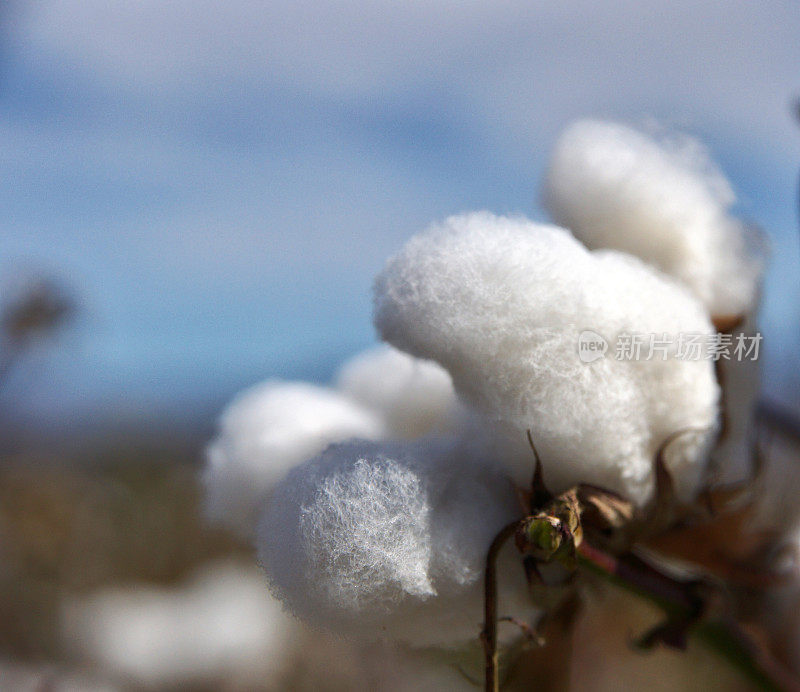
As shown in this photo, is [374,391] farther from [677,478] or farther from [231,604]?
[231,604]

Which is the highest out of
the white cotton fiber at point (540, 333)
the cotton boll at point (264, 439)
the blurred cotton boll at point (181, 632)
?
the white cotton fiber at point (540, 333)

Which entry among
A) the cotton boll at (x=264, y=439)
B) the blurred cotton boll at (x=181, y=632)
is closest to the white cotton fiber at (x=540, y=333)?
the cotton boll at (x=264, y=439)

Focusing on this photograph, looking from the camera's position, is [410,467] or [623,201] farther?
[623,201]

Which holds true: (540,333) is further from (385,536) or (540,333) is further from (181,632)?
(181,632)

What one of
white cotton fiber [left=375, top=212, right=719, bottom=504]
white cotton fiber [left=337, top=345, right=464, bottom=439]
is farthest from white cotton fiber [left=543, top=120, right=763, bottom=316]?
white cotton fiber [left=337, top=345, right=464, bottom=439]

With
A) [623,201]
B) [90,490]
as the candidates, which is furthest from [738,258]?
[90,490]

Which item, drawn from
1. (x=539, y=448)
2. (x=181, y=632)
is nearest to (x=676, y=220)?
(x=539, y=448)

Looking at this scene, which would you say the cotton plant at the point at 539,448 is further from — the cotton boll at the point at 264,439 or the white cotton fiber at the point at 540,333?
the cotton boll at the point at 264,439

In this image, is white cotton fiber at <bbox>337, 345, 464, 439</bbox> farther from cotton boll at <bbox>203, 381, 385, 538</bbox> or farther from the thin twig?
the thin twig

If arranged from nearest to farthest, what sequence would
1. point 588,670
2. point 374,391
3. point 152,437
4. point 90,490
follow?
point 374,391 < point 588,670 < point 90,490 < point 152,437
